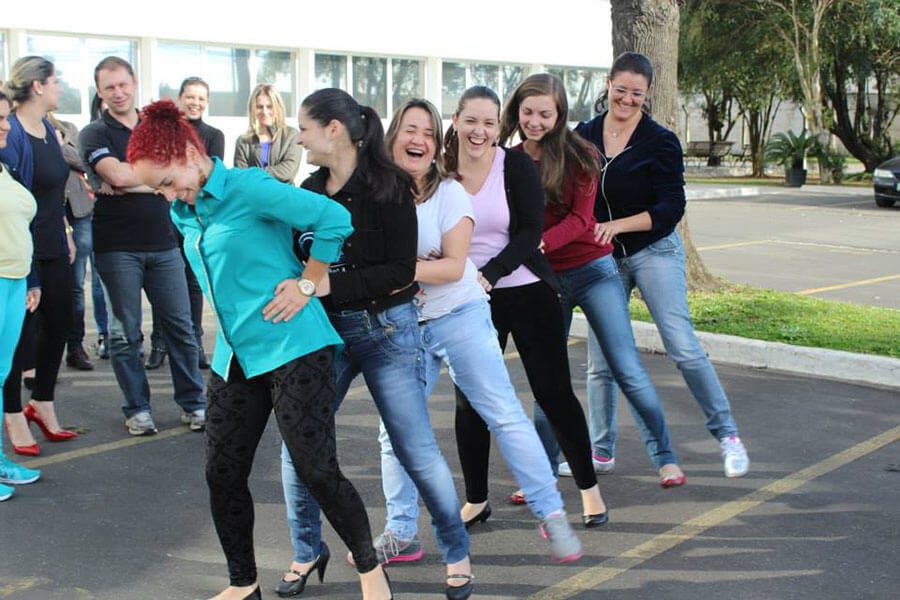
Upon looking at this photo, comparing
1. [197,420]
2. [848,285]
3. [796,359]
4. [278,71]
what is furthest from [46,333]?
[278,71]

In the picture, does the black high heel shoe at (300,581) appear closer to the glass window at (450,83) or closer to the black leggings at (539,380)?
the black leggings at (539,380)

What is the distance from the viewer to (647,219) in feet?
17.5

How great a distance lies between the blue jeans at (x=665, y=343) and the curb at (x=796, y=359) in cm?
220

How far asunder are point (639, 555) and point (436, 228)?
155 cm

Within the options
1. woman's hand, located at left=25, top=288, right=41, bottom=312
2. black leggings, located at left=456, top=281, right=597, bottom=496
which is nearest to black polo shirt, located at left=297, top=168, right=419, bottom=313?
black leggings, located at left=456, top=281, right=597, bottom=496

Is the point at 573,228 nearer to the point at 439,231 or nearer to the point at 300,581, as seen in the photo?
the point at 439,231

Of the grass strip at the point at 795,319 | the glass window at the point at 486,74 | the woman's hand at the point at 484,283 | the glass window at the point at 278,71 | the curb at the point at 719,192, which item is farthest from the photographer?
the glass window at the point at 486,74

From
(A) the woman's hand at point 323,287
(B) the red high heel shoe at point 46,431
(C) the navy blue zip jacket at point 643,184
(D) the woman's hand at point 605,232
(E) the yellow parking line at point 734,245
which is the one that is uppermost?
(C) the navy blue zip jacket at point 643,184

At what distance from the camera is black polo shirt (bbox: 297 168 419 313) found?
387 cm

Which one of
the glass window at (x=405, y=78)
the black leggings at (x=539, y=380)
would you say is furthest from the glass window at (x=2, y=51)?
the black leggings at (x=539, y=380)

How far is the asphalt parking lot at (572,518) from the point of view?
4.27 meters

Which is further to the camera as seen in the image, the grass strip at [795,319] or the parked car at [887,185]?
the parked car at [887,185]

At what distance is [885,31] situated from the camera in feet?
98.4

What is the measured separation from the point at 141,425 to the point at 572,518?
8.57 ft
